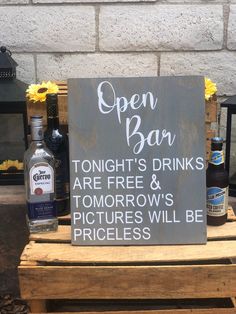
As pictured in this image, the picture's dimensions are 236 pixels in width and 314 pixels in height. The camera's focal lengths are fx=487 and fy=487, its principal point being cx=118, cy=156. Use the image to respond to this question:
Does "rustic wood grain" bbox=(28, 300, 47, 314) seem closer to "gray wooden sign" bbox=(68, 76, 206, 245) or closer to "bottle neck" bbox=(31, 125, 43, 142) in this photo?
"gray wooden sign" bbox=(68, 76, 206, 245)

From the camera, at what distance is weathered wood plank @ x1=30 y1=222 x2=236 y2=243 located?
74.4 inches

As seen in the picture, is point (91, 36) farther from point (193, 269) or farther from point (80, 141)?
point (193, 269)

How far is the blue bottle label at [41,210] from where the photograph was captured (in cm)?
190

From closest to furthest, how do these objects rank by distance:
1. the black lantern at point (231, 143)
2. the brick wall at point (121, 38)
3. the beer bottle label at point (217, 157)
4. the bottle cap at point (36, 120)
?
the bottle cap at point (36, 120)
the beer bottle label at point (217, 157)
the black lantern at point (231, 143)
the brick wall at point (121, 38)

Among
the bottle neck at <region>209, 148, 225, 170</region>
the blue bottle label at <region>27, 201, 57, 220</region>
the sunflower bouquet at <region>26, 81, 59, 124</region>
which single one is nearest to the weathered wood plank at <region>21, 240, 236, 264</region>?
→ the blue bottle label at <region>27, 201, 57, 220</region>

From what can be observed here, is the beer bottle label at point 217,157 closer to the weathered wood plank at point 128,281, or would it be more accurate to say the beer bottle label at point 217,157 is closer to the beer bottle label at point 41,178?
the weathered wood plank at point 128,281

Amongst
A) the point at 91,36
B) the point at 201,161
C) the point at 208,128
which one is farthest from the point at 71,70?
the point at 201,161

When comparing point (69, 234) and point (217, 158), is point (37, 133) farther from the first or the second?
point (217, 158)

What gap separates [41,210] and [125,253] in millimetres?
381

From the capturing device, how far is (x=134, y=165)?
1841mm

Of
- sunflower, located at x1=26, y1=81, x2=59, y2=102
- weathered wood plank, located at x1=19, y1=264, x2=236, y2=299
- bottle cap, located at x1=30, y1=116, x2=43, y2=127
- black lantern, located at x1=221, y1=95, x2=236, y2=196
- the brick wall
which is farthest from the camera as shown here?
the brick wall

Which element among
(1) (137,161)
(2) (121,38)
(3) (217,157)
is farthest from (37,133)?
(2) (121,38)

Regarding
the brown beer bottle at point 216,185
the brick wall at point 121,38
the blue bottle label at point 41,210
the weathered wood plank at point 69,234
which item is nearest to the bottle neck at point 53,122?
the blue bottle label at point 41,210

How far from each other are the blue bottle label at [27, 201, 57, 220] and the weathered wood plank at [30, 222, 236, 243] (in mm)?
71
